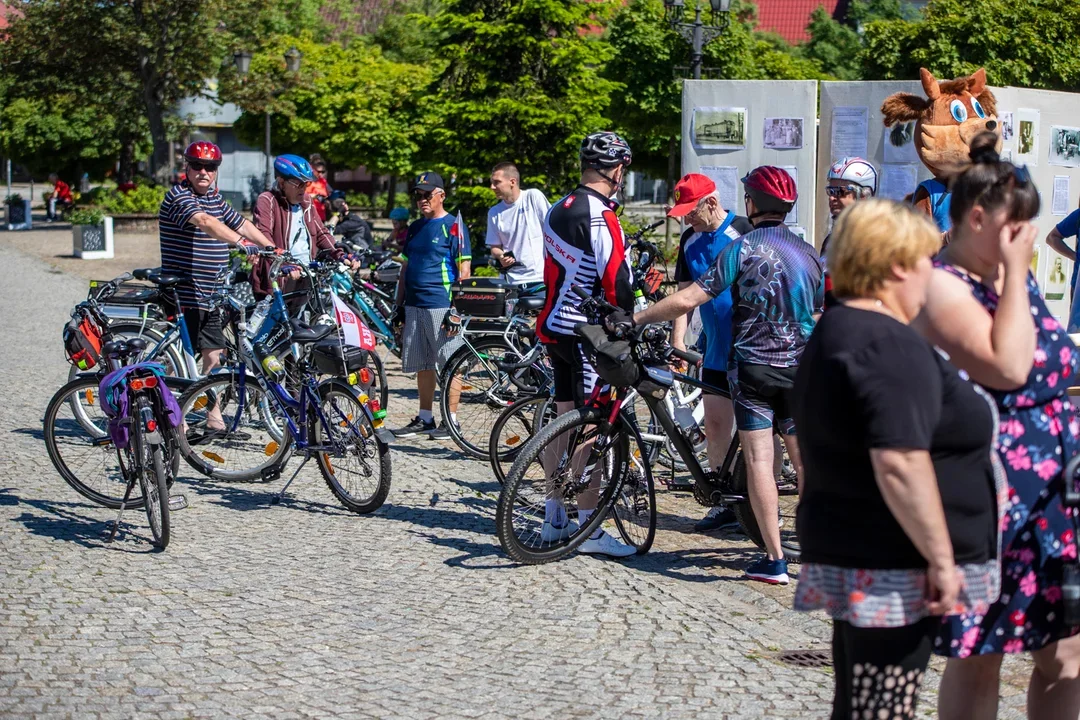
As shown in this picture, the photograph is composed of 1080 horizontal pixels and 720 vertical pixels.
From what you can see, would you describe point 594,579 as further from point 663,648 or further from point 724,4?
point 724,4

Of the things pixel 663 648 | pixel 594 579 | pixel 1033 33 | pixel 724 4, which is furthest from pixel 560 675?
pixel 1033 33

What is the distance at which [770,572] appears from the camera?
18.7 feet

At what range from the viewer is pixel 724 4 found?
55.9 ft

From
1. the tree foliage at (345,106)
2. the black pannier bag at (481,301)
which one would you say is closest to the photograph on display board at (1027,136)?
the black pannier bag at (481,301)

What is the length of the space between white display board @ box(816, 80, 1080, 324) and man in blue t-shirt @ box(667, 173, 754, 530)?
Result: 280 cm

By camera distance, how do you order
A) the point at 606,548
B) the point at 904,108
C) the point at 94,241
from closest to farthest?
the point at 606,548 → the point at 904,108 → the point at 94,241

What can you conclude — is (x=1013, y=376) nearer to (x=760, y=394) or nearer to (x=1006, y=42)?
(x=760, y=394)

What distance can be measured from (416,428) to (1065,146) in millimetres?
5239

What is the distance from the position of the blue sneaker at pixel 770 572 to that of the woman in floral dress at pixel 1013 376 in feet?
7.98

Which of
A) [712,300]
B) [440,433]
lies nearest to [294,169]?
[440,433]

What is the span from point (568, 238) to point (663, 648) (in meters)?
1.91

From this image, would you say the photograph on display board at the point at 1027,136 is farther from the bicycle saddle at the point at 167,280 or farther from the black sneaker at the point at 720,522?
the bicycle saddle at the point at 167,280

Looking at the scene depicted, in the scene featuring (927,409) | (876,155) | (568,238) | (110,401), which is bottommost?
(110,401)

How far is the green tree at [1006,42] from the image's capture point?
73.9ft
